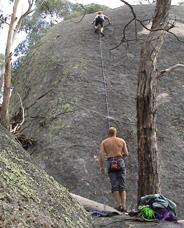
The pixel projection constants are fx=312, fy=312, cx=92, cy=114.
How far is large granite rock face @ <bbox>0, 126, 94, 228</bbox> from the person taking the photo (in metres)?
1.43

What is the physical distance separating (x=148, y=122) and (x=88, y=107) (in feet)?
11.1

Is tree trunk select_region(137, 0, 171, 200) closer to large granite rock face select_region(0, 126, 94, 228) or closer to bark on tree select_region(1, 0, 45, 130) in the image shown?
bark on tree select_region(1, 0, 45, 130)

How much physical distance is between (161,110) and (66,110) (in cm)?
280

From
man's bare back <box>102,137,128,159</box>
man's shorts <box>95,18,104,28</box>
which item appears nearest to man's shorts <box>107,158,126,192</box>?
man's bare back <box>102,137,128,159</box>

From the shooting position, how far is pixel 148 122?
5844 mm

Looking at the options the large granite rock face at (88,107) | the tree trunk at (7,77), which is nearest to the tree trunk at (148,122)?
the large granite rock face at (88,107)

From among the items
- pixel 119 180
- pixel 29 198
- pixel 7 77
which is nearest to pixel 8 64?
pixel 7 77

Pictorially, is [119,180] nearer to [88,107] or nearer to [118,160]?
[118,160]

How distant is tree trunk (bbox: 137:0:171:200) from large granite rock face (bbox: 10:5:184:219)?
862 millimetres

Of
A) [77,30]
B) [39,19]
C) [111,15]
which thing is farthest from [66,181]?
[39,19]

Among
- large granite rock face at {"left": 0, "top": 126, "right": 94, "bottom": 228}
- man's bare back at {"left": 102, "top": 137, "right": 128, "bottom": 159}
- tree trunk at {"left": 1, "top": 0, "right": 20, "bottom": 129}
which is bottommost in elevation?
large granite rock face at {"left": 0, "top": 126, "right": 94, "bottom": 228}

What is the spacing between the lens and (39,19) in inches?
1072

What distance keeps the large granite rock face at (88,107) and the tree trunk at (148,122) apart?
33.9 inches

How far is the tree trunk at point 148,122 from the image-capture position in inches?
220
